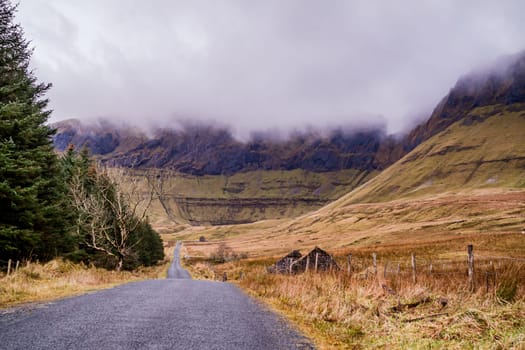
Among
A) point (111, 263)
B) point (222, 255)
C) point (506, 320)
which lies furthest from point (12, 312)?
point (222, 255)

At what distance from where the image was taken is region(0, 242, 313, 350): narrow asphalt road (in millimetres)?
6949

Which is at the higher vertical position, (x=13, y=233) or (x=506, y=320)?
(x=13, y=233)

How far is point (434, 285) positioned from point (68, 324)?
31.1 feet

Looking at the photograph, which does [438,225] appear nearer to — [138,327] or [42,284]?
[42,284]

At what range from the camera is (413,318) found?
9016 mm

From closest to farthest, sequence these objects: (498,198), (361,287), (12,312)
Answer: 1. (12,312)
2. (361,287)
3. (498,198)

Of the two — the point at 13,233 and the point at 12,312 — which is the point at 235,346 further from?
the point at 13,233

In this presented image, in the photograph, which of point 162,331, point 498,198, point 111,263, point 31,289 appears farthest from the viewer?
point 498,198

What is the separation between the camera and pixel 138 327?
8281 mm

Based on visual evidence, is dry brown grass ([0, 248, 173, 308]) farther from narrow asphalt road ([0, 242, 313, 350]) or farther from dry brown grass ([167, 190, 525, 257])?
dry brown grass ([167, 190, 525, 257])

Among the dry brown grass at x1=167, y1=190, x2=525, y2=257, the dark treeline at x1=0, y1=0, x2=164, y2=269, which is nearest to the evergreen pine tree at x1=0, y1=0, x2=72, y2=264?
the dark treeline at x1=0, y1=0, x2=164, y2=269

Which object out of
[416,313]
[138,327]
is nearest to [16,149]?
[138,327]

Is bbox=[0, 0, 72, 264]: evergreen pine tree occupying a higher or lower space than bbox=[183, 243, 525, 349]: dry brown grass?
higher

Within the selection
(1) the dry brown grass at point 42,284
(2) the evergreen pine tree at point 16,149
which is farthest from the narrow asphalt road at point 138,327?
(2) the evergreen pine tree at point 16,149
